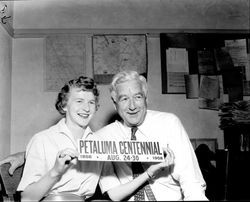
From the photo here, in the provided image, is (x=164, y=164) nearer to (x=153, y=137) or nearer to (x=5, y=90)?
(x=153, y=137)

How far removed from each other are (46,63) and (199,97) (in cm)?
163

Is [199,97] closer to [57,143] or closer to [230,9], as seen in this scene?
[230,9]

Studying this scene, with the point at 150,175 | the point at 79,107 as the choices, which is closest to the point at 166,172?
the point at 150,175

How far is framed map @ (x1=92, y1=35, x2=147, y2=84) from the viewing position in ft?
11.1

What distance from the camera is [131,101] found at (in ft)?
7.22

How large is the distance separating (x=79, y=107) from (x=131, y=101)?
35cm

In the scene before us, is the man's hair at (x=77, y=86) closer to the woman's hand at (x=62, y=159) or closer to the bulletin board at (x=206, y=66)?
the woman's hand at (x=62, y=159)

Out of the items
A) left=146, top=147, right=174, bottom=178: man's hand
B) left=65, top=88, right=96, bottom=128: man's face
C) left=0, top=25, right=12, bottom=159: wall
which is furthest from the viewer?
left=0, top=25, right=12, bottom=159: wall

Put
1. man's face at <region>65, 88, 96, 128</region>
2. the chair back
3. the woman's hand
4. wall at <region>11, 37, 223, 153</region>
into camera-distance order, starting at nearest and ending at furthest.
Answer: the woman's hand
man's face at <region>65, 88, 96, 128</region>
the chair back
wall at <region>11, 37, 223, 153</region>

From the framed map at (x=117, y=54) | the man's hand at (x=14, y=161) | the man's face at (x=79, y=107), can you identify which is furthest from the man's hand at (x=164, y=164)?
the framed map at (x=117, y=54)

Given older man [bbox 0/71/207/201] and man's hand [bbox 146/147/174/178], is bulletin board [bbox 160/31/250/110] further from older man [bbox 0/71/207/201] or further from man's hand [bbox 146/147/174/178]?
man's hand [bbox 146/147/174/178]

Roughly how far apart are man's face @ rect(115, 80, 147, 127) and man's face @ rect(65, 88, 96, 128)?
20cm

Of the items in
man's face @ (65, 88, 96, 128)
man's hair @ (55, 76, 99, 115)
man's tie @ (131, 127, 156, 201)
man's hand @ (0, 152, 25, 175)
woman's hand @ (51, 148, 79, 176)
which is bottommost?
man's tie @ (131, 127, 156, 201)

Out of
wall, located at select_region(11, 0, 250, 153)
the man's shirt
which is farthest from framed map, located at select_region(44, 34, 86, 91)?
the man's shirt
